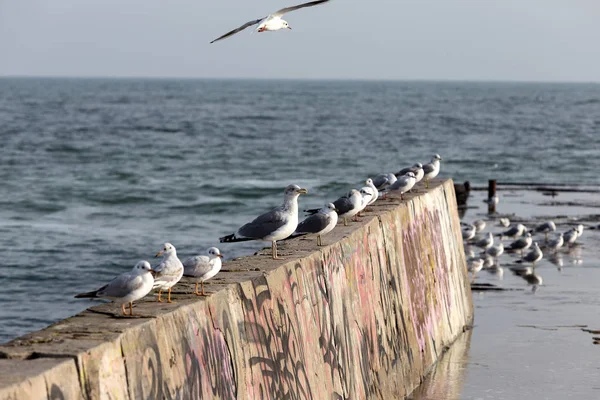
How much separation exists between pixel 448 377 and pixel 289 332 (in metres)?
4.31

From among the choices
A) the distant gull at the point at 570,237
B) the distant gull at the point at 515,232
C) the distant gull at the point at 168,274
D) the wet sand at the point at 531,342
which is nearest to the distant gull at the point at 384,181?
the wet sand at the point at 531,342

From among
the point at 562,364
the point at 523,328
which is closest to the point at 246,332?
the point at 562,364

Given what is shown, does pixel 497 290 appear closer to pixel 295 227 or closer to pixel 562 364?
pixel 562 364

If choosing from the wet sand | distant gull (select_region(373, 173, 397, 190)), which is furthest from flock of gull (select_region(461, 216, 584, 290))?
distant gull (select_region(373, 173, 397, 190))

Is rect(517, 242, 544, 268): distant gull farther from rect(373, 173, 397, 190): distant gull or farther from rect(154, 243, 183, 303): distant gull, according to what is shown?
rect(154, 243, 183, 303): distant gull

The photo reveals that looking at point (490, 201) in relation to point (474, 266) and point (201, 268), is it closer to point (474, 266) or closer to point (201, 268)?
point (474, 266)

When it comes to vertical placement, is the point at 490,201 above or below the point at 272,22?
below

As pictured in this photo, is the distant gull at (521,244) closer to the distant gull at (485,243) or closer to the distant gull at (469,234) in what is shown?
the distant gull at (485,243)

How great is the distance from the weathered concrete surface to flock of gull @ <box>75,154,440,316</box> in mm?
164

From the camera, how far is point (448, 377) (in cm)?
1357

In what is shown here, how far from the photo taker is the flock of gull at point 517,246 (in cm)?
2267

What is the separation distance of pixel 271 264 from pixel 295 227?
2.67 ft

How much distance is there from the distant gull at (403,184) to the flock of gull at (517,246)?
547 cm

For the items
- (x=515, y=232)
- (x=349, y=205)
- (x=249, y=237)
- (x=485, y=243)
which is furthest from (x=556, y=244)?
(x=249, y=237)
